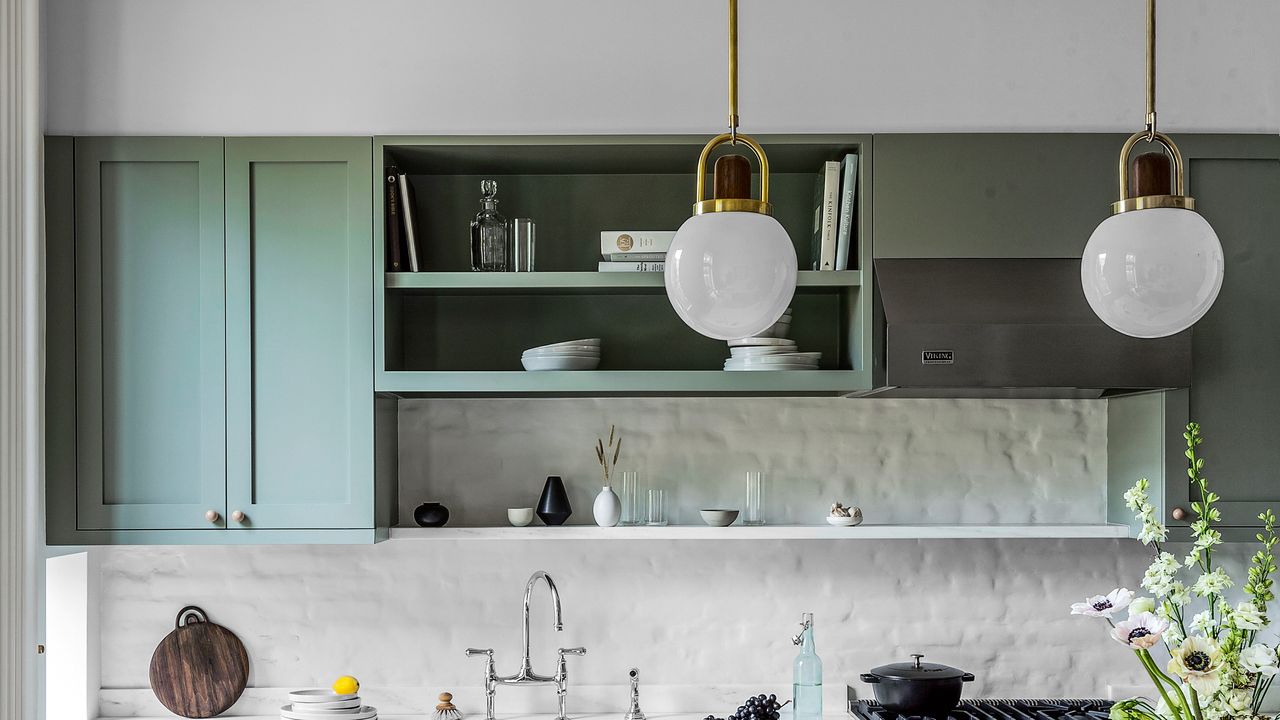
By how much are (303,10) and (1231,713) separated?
93.5 inches

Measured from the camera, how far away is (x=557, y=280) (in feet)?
8.04

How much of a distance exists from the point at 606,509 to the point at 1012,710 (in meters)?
1.15

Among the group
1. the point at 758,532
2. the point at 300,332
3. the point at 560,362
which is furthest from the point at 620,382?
the point at 300,332

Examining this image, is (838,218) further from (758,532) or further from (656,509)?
(656,509)

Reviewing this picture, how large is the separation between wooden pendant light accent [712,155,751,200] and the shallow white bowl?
1.22m

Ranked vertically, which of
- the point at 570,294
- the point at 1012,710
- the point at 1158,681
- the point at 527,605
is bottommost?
the point at 1012,710

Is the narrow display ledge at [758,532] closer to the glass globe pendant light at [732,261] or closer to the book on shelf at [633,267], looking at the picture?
the book on shelf at [633,267]

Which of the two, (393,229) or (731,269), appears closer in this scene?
(731,269)

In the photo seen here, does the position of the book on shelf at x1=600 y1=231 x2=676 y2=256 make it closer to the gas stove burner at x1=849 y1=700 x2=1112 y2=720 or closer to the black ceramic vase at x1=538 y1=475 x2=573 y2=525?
the black ceramic vase at x1=538 y1=475 x2=573 y2=525

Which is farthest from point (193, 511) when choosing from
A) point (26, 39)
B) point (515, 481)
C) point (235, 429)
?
point (26, 39)

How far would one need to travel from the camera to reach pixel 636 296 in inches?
108

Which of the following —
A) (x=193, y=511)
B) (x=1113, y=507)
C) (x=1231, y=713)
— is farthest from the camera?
(x=1113, y=507)

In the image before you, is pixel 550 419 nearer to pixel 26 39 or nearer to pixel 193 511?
pixel 193 511

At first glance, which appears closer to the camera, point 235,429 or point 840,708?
point 235,429
